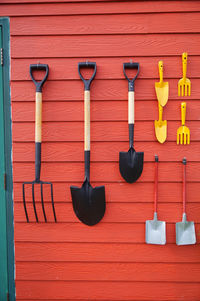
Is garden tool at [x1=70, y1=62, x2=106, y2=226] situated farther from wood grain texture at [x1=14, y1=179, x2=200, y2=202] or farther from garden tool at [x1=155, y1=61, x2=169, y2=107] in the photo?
garden tool at [x1=155, y1=61, x2=169, y2=107]

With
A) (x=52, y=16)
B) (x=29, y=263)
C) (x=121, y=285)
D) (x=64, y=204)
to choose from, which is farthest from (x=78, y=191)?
(x=52, y=16)

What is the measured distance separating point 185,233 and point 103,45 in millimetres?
1664

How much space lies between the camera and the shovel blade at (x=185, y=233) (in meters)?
1.91

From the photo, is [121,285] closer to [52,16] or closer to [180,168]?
[180,168]

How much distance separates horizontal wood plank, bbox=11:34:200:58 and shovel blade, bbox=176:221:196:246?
1391 millimetres

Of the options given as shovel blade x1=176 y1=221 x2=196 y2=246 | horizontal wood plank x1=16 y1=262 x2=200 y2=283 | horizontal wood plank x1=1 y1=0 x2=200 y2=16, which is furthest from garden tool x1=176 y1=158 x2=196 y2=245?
horizontal wood plank x1=1 y1=0 x2=200 y2=16

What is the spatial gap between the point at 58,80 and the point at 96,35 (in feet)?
1.56

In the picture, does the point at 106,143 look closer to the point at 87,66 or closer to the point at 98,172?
the point at 98,172

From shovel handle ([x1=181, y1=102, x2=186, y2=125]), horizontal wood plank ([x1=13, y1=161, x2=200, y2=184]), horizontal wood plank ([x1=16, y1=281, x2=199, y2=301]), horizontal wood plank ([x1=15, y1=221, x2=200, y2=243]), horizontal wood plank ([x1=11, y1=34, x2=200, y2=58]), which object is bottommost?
horizontal wood plank ([x1=16, y1=281, x2=199, y2=301])

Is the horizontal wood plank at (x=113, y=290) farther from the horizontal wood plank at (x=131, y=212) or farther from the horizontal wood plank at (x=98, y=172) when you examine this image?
the horizontal wood plank at (x=98, y=172)

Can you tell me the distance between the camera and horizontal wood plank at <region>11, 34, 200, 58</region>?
1917mm

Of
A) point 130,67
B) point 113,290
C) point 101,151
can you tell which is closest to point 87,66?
point 130,67

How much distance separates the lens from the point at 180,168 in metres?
1.96

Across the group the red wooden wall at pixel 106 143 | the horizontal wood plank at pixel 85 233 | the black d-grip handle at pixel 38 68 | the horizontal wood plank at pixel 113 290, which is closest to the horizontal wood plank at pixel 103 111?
the red wooden wall at pixel 106 143
